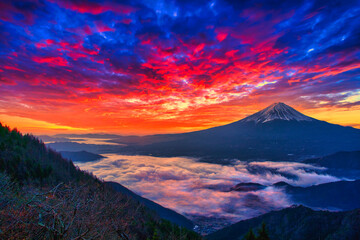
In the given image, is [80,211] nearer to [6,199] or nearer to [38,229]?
[38,229]

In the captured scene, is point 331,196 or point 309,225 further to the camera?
point 331,196

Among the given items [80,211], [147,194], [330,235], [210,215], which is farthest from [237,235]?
[147,194]

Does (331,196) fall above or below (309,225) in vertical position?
below

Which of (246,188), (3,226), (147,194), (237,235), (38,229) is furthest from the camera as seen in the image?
(246,188)

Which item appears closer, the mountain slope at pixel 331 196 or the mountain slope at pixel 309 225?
the mountain slope at pixel 309 225

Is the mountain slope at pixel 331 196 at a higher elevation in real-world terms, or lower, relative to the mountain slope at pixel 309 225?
lower

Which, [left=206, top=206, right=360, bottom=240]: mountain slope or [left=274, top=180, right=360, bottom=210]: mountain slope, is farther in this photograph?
[left=274, top=180, right=360, bottom=210]: mountain slope

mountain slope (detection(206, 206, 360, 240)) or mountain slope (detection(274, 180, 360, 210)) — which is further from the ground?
mountain slope (detection(206, 206, 360, 240))

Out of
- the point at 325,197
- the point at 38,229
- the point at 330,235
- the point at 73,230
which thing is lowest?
the point at 325,197
